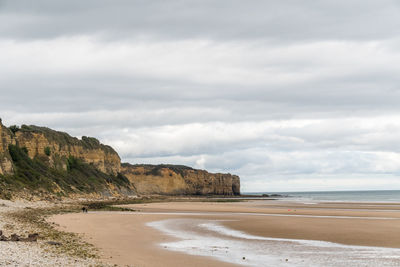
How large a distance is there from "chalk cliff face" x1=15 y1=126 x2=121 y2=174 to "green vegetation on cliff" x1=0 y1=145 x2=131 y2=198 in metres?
1.84

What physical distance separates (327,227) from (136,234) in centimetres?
1185

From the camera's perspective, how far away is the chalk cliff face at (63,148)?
246 ft

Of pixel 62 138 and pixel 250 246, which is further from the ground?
pixel 62 138

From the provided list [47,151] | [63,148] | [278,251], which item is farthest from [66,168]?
[278,251]

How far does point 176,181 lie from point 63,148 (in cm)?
6111

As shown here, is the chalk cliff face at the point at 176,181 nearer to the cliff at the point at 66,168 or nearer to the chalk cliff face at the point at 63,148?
the cliff at the point at 66,168

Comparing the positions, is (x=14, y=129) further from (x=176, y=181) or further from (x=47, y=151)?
(x=176, y=181)

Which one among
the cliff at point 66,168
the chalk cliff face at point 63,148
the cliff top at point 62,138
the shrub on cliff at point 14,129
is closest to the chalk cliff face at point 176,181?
the cliff at point 66,168

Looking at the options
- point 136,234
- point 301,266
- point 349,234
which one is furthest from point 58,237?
point 349,234

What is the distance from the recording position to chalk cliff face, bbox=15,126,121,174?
2953 inches

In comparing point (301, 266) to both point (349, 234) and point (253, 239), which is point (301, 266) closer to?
point (253, 239)

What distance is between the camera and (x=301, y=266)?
13.9 meters

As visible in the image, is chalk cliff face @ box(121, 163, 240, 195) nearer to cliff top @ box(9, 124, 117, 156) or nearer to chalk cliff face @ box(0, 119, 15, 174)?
cliff top @ box(9, 124, 117, 156)

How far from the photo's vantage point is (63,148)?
284 feet
